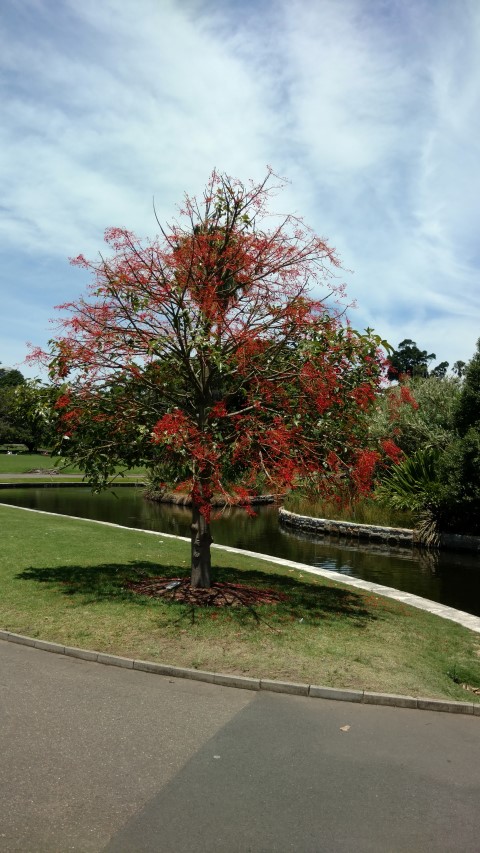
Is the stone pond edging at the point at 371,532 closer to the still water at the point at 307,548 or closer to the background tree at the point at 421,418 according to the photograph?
the still water at the point at 307,548

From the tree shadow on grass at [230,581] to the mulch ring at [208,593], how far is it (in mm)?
155

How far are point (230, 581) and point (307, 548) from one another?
11418mm

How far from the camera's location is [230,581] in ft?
41.9

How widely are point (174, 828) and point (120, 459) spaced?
7482mm

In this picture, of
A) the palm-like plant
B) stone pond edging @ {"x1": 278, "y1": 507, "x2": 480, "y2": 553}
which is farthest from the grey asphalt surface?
the palm-like plant

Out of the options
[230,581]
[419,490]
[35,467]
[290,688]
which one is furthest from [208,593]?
[35,467]

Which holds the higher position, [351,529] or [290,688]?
[290,688]

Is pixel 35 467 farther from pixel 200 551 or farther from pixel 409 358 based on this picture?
pixel 409 358

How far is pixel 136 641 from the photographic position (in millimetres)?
8500

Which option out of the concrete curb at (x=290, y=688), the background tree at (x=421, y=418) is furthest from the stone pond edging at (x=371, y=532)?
the concrete curb at (x=290, y=688)

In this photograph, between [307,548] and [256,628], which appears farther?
[307,548]

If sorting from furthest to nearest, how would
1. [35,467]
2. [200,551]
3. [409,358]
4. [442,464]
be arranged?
[409,358] → [35,467] → [442,464] → [200,551]

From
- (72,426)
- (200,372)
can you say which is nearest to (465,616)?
(200,372)

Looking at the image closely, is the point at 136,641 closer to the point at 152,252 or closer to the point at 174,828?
the point at 174,828
